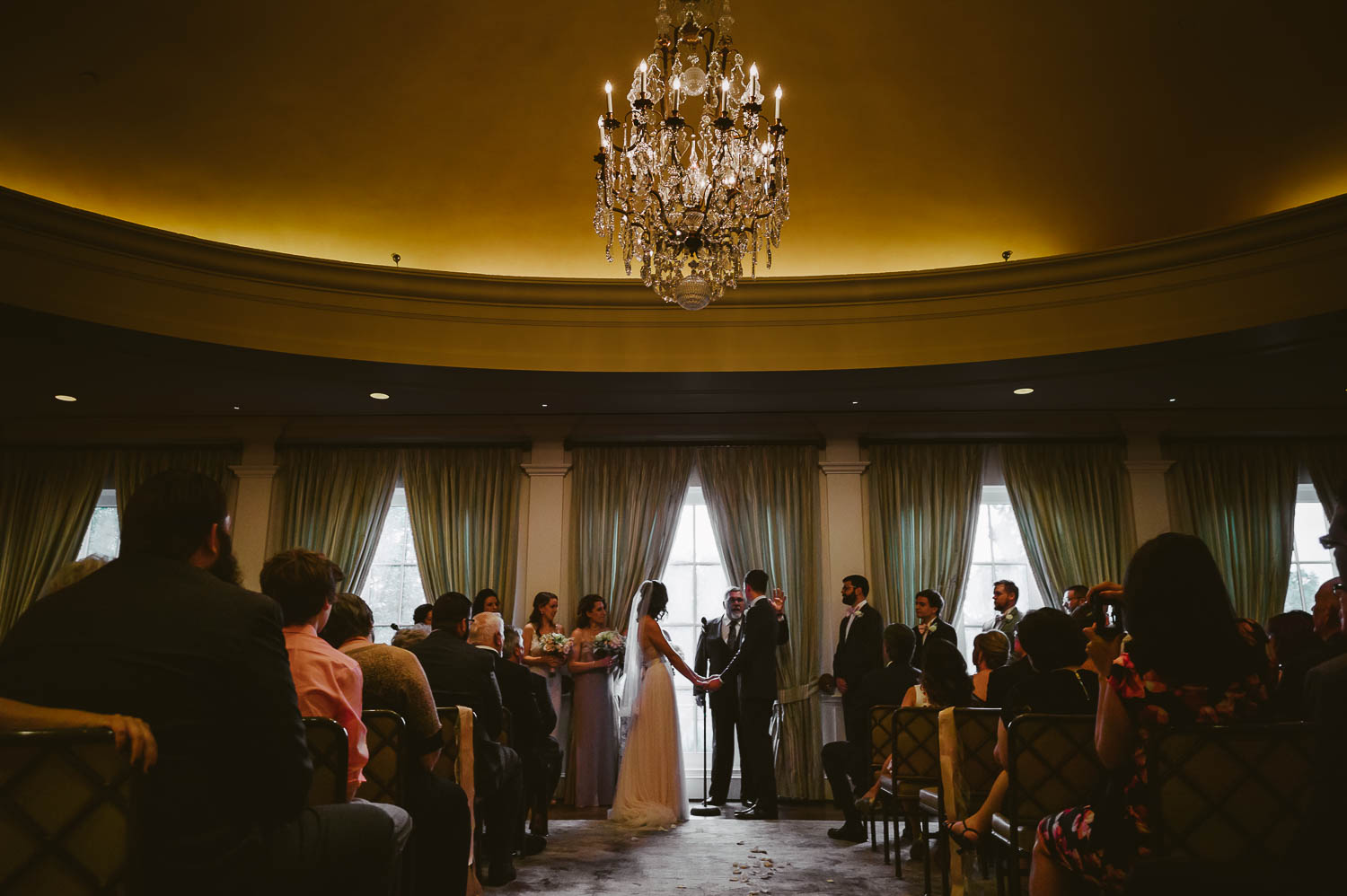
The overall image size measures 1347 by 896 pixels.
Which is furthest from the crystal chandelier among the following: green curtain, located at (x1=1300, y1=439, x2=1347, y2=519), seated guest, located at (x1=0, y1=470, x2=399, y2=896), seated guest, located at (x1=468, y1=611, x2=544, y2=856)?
green curtain, located at (x1=1300, y1=439, x2=1347, y2=519)

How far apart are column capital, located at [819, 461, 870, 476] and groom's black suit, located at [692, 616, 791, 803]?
156 centimetres

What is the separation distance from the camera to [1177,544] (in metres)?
2.09

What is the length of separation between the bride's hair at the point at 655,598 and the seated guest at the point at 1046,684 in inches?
138

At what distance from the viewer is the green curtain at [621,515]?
8.23 m

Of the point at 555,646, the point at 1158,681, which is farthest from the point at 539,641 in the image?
the point at 1158,681

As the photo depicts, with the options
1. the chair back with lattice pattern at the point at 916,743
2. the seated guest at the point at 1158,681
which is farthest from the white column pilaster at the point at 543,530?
the seated guest at the point at 1158,681

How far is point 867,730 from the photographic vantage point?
5.89 metres

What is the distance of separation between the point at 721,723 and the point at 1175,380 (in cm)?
456

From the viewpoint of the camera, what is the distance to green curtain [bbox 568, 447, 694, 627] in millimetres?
8227

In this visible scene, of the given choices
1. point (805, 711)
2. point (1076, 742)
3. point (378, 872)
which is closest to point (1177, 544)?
point (1076, 742)

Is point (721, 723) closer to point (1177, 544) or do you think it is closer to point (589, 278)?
point (589, 278)

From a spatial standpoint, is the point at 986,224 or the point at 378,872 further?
the point at 986,224

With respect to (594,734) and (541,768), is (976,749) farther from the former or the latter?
(594,734)

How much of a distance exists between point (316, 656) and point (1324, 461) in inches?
355
